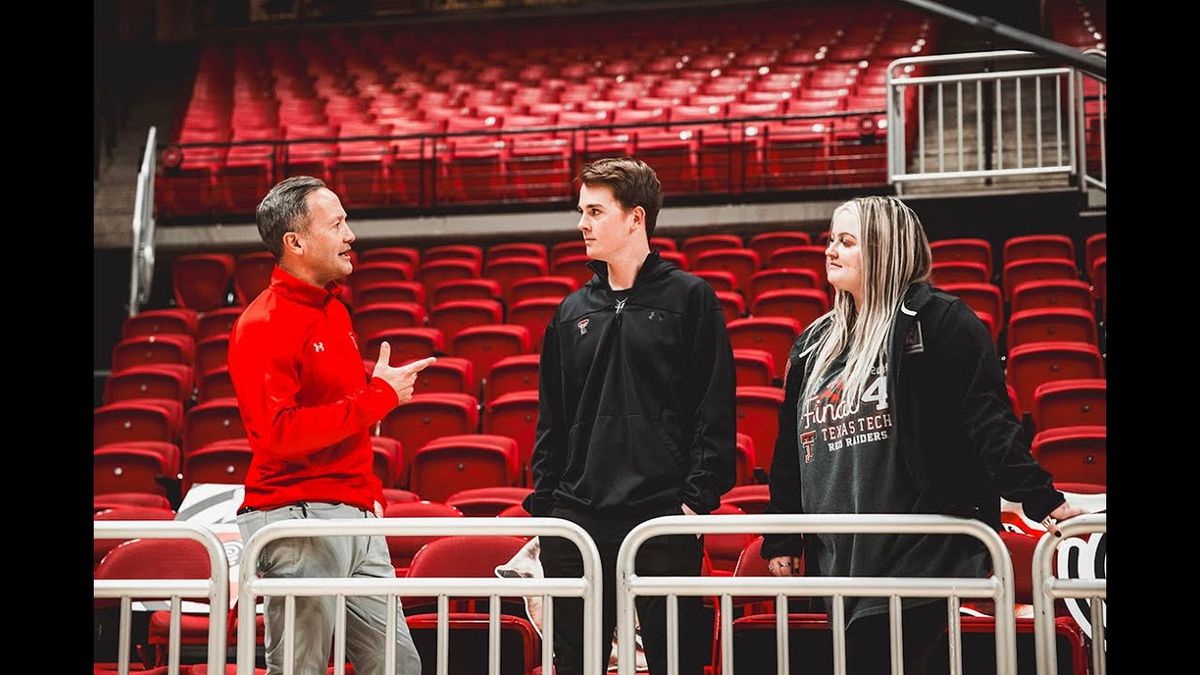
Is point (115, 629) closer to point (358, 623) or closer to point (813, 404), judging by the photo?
point (358, 623)

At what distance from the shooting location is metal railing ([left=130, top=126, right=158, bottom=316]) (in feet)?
30.2

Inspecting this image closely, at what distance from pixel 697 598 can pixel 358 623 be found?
2.63ft

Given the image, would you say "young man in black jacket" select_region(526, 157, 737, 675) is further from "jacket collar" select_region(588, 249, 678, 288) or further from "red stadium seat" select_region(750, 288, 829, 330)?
"red stadium seat" select_region(750, 288, 829, 330)

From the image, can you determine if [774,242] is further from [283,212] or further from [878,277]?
[283,212]

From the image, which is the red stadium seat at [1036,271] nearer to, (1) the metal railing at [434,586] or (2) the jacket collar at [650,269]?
(2) the jacket collar at [650,269]

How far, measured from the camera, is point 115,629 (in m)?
4.31

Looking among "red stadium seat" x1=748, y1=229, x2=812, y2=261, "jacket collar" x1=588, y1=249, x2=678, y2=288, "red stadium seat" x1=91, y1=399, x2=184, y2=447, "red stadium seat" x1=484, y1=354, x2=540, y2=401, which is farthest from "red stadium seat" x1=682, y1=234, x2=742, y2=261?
"jacket collar" x1=588, y1=249, x2=678, y2=288

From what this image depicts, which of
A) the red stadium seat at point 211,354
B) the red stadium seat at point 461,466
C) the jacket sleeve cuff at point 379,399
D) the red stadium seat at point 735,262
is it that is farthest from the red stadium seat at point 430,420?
the jacket sleeve cuff at point 379,399

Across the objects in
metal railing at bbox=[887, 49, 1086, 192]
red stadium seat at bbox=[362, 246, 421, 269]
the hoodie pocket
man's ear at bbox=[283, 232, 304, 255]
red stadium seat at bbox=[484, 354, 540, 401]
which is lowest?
the hoodie pocket

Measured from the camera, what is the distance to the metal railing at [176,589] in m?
2.90

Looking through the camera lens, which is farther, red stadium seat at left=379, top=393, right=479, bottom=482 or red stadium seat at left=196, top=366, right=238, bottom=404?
red stadium seat at left=196, top=366, right=238, bottom=404

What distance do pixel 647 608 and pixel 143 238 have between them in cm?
788

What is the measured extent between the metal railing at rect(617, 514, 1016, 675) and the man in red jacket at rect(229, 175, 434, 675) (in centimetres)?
61
